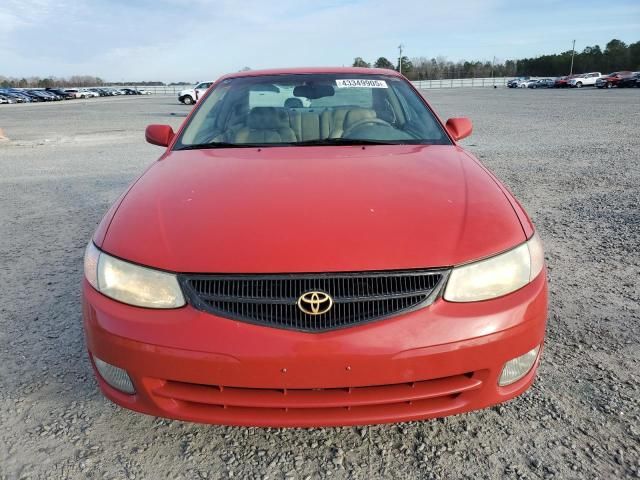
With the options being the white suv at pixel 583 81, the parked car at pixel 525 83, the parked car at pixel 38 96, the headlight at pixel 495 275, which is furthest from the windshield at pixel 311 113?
the parked car at pixel 38 96

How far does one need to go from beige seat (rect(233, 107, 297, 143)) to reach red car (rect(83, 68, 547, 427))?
2.89 feet

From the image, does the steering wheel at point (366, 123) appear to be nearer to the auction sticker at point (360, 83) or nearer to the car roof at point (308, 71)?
the auction sticker at point (360, 83)

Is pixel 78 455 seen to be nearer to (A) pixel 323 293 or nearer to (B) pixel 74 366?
(B) pixel 74 366

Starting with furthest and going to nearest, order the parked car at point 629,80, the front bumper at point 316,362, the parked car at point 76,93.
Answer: the parked car at point 76,93 → the parked car at point 629,80 → the front bumper at point 316,362

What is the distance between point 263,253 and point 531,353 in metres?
1.02

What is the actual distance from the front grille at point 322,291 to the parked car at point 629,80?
158 feet

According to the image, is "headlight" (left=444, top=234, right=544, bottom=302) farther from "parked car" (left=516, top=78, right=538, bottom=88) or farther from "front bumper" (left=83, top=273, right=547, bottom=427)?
"parked car" (left=516, top=78, right=538, bottom=88)

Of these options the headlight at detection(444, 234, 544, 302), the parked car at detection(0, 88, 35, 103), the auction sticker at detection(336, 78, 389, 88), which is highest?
the parked car at detection(0, 88, 35, 103)

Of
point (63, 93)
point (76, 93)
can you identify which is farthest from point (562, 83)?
point (76, 93)

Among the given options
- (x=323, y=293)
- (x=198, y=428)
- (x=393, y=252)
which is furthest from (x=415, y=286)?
(x=198, y=428)

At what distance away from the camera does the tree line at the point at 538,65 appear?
6806cm

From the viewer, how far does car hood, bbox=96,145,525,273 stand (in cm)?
162

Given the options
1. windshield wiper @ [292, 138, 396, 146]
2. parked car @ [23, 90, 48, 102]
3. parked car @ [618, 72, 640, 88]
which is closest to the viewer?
windshield wiper @ [292, 138, 396, 146]

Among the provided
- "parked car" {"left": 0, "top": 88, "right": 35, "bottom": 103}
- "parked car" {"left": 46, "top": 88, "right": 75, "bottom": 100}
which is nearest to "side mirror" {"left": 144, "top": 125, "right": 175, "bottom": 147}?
"parked car" {"left": 0, "top": 88, "right": 35, "bottom": 103}
